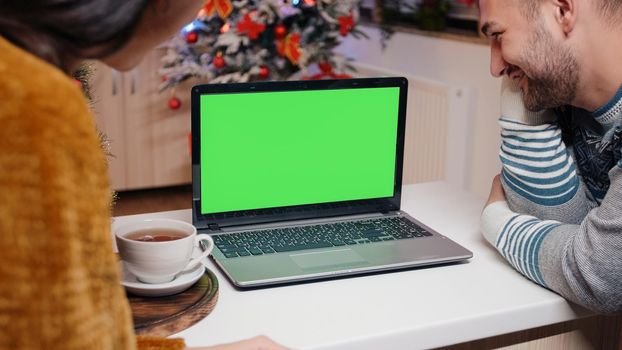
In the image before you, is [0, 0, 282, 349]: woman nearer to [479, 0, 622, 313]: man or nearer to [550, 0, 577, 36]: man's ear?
[479, 0, 622, 313]: man

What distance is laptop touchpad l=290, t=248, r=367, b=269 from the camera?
1.25 metres

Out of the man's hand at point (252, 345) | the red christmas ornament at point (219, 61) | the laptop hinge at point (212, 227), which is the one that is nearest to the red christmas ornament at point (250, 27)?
the red christmas ornament at point (219, 61)

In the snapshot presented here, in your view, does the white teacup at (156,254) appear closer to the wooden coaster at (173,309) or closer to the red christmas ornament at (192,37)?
the wooden coaster at (173,309)

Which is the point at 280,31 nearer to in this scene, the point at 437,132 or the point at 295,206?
the point at 437,132

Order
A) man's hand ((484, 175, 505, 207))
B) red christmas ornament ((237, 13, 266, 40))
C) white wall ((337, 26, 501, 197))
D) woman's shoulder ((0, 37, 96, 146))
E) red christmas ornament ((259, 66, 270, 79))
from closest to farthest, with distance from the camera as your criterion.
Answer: woman's shoulder ((0, 37, 96, 146)) → man's hand ((484, 175, 505, 207)) → white wall ((337, 26, 501, 197)) → red christmas ornament ((237, 13, 266, 40)) → red christmas ornament ((259, 66, 270, 79))

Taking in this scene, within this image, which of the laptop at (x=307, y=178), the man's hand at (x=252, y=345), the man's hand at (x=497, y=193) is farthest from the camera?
the man's hand at (x=497, y=193)

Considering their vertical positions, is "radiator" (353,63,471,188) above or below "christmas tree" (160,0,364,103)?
below

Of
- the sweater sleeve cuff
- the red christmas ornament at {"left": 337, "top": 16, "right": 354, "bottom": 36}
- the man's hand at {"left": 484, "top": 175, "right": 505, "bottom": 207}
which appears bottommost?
the sweater sleeve cuff

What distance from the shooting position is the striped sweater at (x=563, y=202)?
45.9 inches

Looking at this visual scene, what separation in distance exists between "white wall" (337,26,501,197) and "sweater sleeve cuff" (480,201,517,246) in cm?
195

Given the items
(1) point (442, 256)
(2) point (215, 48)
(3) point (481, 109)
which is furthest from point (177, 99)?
(1) point (442, 256)

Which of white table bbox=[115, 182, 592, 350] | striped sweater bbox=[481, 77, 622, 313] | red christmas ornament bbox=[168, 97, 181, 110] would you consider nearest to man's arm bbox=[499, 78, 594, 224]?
striped sweater bbox=[481, 77, 622, 313]

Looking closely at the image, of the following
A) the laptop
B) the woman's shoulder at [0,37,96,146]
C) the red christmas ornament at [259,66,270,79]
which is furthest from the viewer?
the red christmas ornament at [259,66,270,79]

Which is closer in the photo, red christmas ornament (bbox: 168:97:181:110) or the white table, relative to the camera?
the white table
